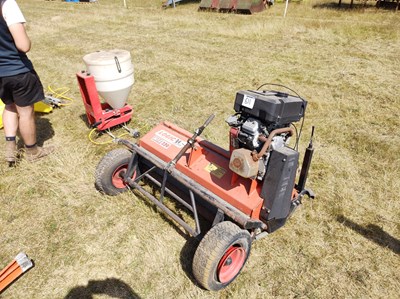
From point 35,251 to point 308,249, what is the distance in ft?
9.76

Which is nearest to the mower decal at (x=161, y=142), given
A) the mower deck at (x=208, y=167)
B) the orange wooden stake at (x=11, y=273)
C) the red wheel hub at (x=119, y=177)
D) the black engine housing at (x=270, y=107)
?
the mower deck at (x=208, y=167)

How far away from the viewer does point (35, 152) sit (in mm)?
4555

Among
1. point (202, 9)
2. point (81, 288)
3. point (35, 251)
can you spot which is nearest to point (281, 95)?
point (81, 288)

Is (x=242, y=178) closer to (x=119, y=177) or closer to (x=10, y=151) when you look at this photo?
(x=119, y=177)

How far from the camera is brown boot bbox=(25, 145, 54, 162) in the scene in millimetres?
4496

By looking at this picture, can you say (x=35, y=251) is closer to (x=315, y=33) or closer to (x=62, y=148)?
(x=62, y=148)

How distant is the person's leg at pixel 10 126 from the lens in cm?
428

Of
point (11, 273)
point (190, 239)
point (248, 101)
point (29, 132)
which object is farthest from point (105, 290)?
point (29, 132)

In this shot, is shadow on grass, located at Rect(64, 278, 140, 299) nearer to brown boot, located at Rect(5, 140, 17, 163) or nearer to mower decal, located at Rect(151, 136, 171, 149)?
mower decal, located at Rect(151, 136, 171, 149)

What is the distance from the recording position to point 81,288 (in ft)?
9.46

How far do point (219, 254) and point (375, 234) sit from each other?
2138mm

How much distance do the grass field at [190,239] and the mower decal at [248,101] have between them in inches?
63.2

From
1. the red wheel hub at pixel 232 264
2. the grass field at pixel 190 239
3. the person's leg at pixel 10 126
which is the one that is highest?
the person's leg at pixel 10 126

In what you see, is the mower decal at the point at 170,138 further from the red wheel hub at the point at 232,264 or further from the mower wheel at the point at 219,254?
the red wheel hub at the point at 232,264
